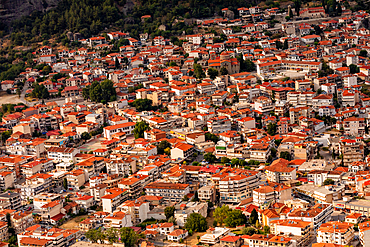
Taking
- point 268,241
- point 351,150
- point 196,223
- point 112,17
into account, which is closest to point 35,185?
point 196,223

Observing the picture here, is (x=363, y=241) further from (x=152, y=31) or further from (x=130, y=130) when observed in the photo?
(x=152, y=31)

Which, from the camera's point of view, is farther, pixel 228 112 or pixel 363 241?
pixel 228 112

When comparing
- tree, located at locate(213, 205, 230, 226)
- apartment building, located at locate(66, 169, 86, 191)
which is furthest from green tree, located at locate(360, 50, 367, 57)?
apartment building, located at locate(66, 169, 86, 191)

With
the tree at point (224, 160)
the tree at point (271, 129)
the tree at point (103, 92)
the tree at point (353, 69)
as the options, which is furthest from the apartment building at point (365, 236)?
the tree at point (103, 92)

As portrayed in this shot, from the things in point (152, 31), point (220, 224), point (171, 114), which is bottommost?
point (220, 224)

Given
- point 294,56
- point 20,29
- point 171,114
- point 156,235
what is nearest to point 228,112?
point 171,114

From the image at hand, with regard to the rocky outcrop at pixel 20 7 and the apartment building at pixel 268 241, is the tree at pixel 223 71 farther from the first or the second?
the rocky outcrop at pixel 20 7

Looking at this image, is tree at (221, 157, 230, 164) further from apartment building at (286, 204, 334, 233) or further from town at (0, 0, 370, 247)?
apartment building at (286, 204, 334, 233)
